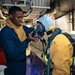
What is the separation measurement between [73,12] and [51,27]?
4.03 meters

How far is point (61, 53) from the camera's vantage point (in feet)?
6.26

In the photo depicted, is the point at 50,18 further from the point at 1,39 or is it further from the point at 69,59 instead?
the point at 1,39

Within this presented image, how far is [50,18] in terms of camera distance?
89.7 inches

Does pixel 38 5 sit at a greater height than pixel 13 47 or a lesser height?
greater

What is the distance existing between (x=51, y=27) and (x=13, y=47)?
0.69 meters

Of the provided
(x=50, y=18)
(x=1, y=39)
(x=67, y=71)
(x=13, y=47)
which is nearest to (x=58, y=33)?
(x=50, y=18)

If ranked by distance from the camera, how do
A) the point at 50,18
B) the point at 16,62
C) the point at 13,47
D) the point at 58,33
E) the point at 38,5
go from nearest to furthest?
the point at 58,33 < the point at 50,18 < the point at 13,47 < the point at 16,62 < the point at 38,5

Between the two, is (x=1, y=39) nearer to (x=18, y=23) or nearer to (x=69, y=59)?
(x=18, y=23)

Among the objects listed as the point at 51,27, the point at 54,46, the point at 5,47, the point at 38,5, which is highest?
the point at 38,5

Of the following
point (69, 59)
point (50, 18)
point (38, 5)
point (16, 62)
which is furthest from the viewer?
point (38, 5)

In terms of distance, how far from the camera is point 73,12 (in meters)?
6.02

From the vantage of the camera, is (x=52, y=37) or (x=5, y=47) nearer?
(x=52, y=37)

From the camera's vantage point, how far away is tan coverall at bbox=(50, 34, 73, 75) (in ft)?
6.26

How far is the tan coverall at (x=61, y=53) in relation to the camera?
6.26ft
